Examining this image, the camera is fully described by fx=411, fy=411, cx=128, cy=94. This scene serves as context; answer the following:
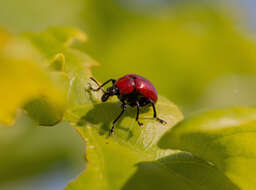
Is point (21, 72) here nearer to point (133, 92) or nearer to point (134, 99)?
point (134, 99)

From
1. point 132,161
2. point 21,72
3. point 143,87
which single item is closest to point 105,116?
point 132,161

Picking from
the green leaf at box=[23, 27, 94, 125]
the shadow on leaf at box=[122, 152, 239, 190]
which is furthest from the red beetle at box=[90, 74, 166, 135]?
the shadow on leaf at box=[122, 152, 239, 190]

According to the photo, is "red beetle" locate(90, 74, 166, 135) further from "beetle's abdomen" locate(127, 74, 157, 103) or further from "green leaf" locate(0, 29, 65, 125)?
"green leaf" locate(0, 29, 65, 125)

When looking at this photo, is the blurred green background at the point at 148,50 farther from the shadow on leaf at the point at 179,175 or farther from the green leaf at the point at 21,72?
the green leaf at the point at 21,72

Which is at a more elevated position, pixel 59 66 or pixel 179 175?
pixel 59 66

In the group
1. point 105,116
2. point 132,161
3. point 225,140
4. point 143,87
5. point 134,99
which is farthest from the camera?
point 143,87

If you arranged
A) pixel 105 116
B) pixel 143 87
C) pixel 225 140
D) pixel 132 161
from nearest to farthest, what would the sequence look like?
1. pixel 225 140
2. pixel 132 161
3. pixel 105 116
4. pixel 143 87

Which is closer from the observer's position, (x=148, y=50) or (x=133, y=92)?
(x=133, y=92)

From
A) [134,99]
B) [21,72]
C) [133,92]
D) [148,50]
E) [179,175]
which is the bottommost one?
[21,72]
